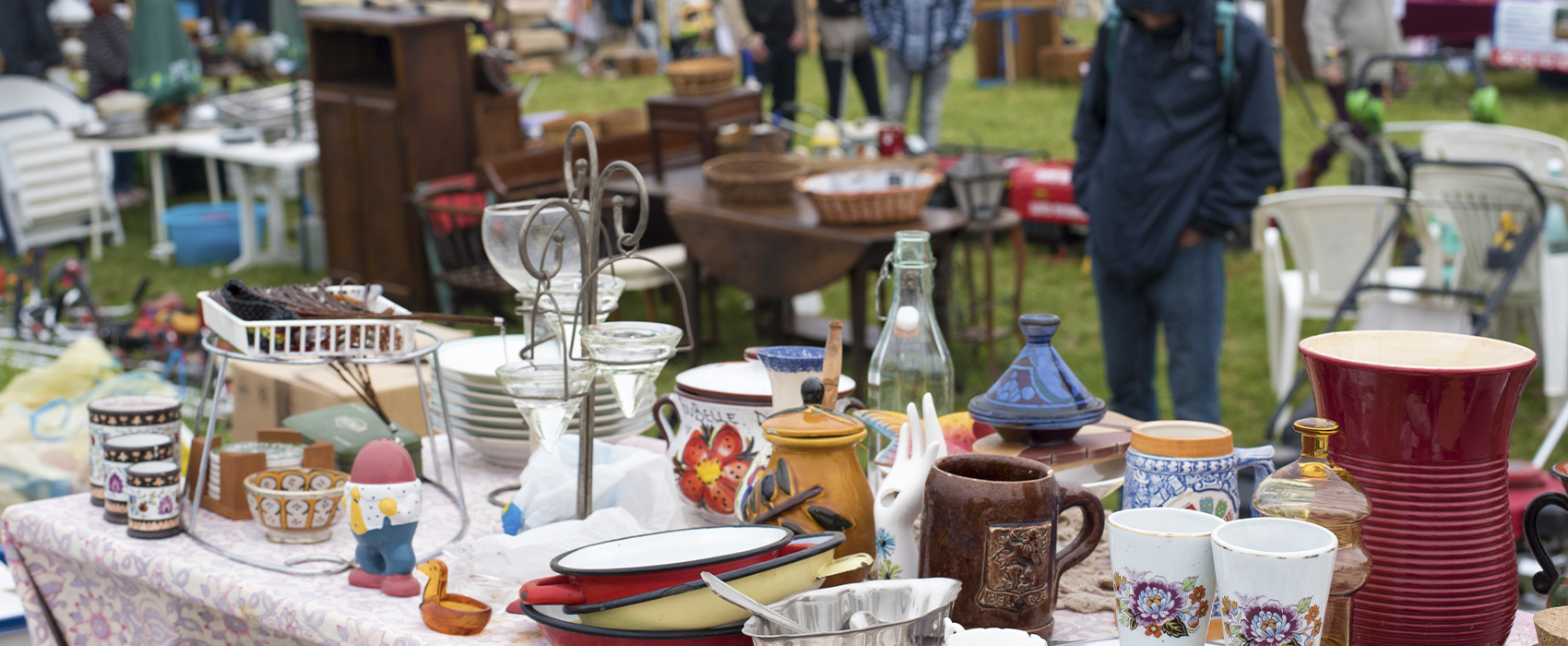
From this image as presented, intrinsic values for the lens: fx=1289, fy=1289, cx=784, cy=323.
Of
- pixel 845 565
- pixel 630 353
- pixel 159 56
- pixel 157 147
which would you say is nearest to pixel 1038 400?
pixel 845 565

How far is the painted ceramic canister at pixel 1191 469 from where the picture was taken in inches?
53.9

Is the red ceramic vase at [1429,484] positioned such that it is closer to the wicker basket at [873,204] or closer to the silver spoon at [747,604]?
the silver spoon at [747,604]

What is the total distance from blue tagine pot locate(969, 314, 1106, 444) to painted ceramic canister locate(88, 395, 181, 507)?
3.66 ft

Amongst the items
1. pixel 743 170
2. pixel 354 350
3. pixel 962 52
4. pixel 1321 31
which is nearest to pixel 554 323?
pixel 354 350

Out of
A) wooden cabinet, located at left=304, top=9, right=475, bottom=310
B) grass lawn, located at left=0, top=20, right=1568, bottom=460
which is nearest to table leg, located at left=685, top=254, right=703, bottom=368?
grass lawn, located at left=0, top=20, right=1568, bottom=460

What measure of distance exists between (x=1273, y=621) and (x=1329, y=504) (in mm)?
146

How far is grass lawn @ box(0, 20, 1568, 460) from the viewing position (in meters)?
4.83

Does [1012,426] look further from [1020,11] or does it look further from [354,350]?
[1020,11]

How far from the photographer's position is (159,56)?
24.9 feet

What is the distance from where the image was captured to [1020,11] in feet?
41.3

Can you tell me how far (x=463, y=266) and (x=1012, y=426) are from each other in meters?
4.46

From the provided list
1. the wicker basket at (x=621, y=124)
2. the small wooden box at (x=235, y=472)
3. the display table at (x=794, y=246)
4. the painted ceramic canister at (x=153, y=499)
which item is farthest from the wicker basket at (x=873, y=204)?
the painted ceramic canister at (x=153, y=499)

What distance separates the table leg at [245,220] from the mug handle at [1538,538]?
6.76 metres

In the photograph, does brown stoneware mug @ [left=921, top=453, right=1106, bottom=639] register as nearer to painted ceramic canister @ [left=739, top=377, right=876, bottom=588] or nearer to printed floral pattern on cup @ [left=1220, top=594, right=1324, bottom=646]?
painted ceramic canister @ [left=739, top=377, right=876, bottom=588]
